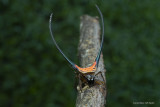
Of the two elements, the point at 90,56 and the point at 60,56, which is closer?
the point at 90,56

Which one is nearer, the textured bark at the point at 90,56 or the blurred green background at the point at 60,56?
the textured bark at the point at 90,56

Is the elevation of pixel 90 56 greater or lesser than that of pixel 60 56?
greater

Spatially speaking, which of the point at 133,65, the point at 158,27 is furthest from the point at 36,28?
the point at 158,27

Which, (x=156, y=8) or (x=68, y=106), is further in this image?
(x=156, y=8)

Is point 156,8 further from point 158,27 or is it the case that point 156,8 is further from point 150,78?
point 150,78
